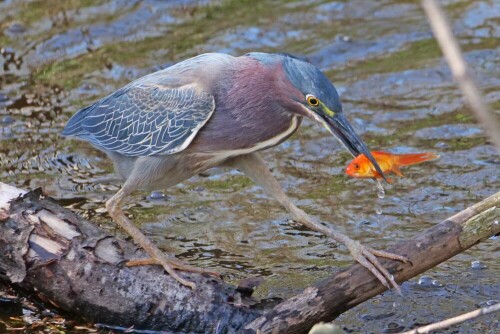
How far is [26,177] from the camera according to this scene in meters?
6.56

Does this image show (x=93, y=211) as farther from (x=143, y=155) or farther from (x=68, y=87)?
(x=68, y=87)

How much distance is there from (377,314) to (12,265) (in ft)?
6.19

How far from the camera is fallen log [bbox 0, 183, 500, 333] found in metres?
4.13

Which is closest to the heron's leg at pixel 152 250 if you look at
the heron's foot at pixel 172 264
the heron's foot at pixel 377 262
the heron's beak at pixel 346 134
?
the heron's foot at pixel 172 264

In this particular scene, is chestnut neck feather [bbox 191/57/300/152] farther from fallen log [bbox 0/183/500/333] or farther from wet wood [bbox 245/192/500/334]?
wet wood [bbox 245/192/500/334]

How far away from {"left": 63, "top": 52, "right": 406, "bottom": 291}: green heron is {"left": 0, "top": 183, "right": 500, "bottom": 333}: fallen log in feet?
0.27

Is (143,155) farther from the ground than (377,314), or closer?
farther from the ground

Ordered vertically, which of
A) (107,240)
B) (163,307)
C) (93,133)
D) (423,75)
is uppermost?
(93,133)

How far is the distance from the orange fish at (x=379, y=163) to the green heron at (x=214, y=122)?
0.34 m

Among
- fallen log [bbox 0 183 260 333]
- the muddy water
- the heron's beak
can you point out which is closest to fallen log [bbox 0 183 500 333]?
fallen log [bbox 0 183 260 333]

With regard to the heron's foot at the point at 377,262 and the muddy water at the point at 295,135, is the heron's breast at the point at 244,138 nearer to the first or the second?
the heron's foot at the point at 377,262

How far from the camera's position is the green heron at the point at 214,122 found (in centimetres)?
414

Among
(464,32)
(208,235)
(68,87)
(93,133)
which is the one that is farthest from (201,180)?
(464,32)

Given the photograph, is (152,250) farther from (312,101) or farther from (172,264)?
(312,101)
